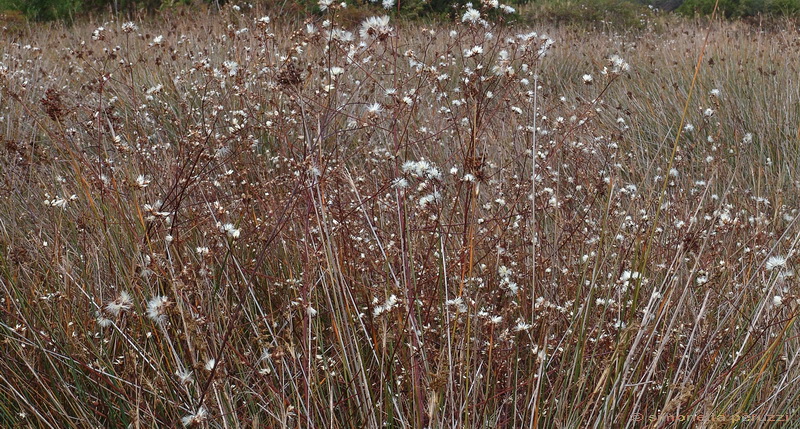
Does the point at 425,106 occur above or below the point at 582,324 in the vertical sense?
below

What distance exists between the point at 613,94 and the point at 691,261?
292 centimetres

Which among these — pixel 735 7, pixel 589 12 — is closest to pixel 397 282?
pixel 589 12

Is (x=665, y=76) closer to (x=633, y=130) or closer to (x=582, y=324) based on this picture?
(x=633, y=130)

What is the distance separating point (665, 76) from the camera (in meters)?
5.66

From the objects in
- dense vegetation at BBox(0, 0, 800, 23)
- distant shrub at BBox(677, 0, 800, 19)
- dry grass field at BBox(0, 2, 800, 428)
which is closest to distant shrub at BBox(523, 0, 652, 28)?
dense vegetation at BBox(0, 0, 800, 23)

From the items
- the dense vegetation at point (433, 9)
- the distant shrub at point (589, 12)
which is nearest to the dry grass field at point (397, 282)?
the dense vegetation at point (433, 9)

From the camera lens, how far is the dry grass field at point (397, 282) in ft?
5.51

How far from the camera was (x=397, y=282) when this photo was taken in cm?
168

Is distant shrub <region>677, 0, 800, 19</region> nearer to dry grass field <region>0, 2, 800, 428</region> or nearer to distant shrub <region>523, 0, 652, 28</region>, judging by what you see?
distant shrub <region>523, 0, 652, 28</region>

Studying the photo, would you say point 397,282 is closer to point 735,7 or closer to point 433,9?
point 433,9

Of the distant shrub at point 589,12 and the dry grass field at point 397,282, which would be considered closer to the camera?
the dry grass field at point 397,282

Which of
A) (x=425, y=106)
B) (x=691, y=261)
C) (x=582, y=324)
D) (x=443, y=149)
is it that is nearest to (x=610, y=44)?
(x=425, y=106)

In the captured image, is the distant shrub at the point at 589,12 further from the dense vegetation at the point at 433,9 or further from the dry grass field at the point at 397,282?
the dry grass field at the point at 397,282

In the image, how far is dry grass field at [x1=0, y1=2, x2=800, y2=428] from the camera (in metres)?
1.68
